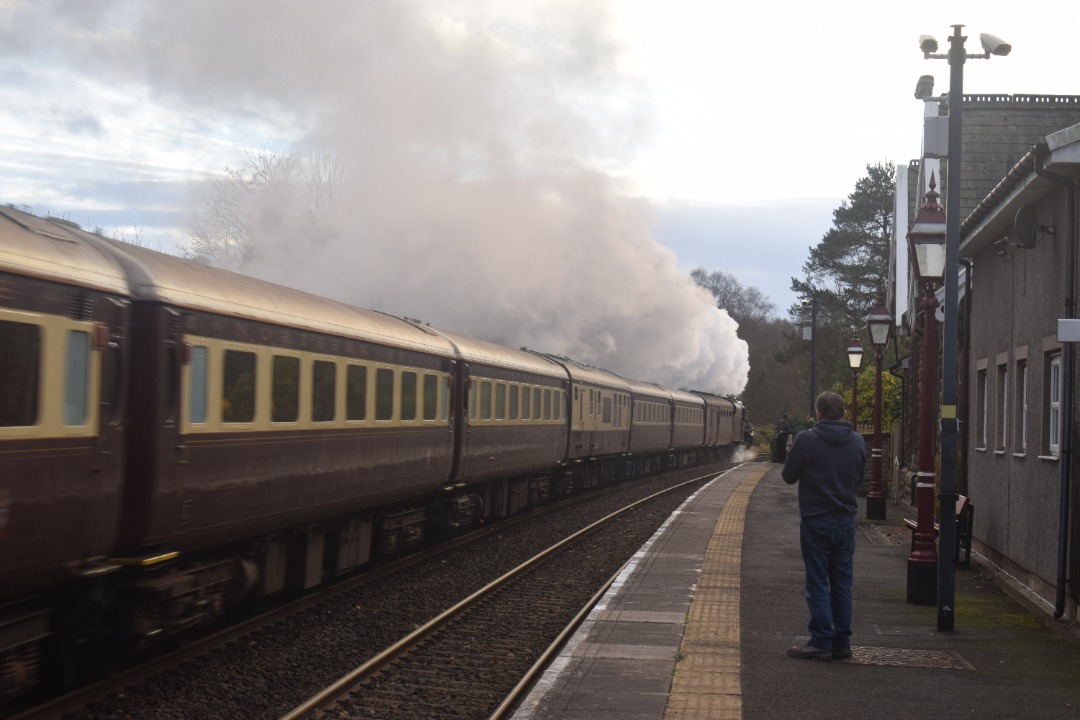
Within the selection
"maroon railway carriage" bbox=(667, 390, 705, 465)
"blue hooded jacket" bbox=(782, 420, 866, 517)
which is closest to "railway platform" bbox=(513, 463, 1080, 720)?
"blue hooded jacket" bbox=(782, 420, 866, 517)

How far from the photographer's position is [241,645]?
9.04 meters

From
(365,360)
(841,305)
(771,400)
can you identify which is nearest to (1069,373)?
(365,360)

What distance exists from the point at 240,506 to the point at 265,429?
25.3 inches

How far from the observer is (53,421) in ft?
21.5

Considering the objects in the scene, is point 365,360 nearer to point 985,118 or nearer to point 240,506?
point 240,506

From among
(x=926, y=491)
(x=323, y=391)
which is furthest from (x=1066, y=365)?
(x=323, y=391)

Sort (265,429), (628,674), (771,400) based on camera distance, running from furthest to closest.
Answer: (771,400), (265,429), (628,674)

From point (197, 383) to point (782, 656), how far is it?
427 centimetres

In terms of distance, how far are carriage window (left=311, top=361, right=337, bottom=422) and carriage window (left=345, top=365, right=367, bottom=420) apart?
0.34 meters

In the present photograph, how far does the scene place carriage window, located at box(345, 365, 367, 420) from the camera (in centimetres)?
1121

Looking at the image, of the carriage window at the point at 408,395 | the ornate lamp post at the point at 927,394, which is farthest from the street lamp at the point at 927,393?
the carriage window at the point at 408,395

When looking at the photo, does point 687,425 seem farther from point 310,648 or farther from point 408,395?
point 310,648

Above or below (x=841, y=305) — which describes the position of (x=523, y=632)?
below

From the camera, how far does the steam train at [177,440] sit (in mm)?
6488
